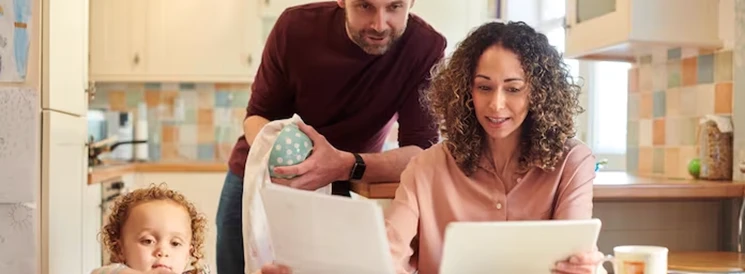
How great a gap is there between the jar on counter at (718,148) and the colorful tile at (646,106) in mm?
339

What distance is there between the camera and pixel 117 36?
151 inches

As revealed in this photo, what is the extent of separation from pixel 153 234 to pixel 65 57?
82cm

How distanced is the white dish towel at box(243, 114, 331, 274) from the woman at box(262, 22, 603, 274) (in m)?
0.26

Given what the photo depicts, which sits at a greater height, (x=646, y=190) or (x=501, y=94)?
(x=501, y=94)

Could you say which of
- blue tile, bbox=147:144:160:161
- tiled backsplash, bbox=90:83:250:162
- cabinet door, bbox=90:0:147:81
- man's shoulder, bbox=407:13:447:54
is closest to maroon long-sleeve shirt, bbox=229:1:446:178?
man's shoulder, bbox=407:13:447:54

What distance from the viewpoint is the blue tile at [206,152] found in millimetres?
4137

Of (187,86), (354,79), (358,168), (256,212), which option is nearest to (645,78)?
(354,79)

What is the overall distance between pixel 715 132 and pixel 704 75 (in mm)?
170

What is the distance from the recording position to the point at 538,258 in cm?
111

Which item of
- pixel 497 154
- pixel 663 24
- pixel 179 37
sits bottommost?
pixel 497 154

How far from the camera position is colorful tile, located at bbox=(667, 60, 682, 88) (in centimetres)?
216

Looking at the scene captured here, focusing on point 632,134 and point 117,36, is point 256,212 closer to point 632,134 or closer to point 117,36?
point 632,134

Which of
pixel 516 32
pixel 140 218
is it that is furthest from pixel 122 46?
pixel 516 32

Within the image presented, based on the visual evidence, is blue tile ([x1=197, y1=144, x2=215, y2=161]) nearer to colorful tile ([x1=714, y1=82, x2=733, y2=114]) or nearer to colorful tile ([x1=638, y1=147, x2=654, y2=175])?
colorful tile ([x1=638, y1=147, x2=654, y2=175])
